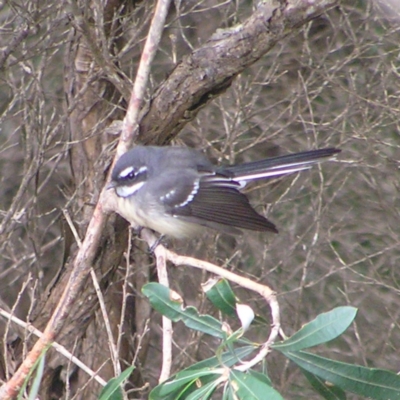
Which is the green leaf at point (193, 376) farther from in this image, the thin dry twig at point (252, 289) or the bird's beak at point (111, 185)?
the bird's beak at point (111, 185)

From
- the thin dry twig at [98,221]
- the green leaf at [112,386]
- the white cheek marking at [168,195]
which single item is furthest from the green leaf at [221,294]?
the white cheek marking at [168,195]

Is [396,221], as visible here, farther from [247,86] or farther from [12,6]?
[12,6]

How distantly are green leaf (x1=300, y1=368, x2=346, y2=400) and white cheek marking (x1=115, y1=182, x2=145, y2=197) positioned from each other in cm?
183

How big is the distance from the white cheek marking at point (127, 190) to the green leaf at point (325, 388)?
1825 millimetres

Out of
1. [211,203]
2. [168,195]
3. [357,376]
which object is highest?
[357,376]

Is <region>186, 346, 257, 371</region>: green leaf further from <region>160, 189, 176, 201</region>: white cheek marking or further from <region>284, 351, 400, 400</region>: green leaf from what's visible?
<region>160, 189, 176, 201</region>: white cheek marking

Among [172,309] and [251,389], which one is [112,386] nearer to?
[172,309]

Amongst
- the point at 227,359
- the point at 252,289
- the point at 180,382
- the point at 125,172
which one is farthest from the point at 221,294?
the point at 125,172

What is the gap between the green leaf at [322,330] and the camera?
90.1 inches

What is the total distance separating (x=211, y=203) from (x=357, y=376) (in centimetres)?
208

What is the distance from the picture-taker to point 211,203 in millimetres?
4402

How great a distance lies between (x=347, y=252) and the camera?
642 cm

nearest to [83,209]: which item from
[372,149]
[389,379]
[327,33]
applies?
[372,149]

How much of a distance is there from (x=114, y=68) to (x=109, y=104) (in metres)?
0.57
